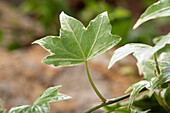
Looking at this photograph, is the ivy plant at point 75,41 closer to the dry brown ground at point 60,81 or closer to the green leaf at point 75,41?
the green leaf at point 75,41

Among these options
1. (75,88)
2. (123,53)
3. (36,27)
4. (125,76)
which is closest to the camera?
(123,53)

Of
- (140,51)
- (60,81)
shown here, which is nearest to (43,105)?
(140,51)

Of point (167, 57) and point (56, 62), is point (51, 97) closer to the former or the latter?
point (56, 62)

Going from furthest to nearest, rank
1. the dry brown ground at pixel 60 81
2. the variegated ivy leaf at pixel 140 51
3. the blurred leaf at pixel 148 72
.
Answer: the dry brown ground at pixel 60 81 < the blurred leaf at pixel 148 72 < the variegated ivy leaf at pixel 140 51

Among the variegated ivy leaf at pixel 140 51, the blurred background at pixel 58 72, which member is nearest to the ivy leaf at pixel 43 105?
the variegated ivy leaf at pixel 140 51

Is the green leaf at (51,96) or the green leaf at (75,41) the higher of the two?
the green leaf at (75,41)

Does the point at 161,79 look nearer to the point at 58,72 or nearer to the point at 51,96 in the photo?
the point at 51,96

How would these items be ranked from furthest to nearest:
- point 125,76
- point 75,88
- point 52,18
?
point 52,18 < point 125,76 < point 75,88

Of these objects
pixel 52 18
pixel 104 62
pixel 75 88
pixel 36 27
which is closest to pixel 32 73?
pixel 75 88
